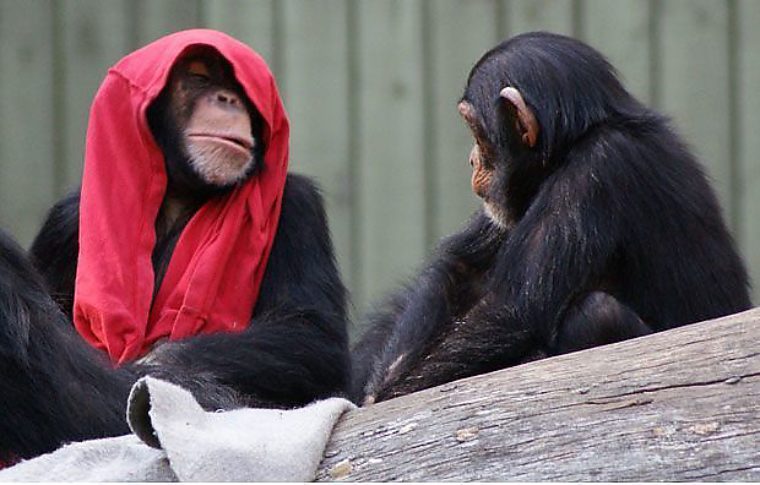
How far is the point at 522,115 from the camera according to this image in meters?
4.12

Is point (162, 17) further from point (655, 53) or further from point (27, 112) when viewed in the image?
point (655, 53)

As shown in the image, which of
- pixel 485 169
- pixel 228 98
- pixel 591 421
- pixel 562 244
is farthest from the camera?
pixel 228 98

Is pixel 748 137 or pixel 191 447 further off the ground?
pixel 191 447

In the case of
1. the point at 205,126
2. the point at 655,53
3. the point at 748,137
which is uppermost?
the point at 205,126

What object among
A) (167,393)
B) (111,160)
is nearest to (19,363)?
(167,393)

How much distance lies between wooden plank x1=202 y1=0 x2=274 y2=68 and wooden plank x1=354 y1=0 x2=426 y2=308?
0.30 m

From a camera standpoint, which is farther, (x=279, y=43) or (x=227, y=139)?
Result: (x=279, y=43)

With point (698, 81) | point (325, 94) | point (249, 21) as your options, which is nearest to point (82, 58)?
point (249, 21)

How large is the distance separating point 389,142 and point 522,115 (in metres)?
2.04

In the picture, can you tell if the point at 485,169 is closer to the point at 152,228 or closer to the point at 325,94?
the point at 152,228

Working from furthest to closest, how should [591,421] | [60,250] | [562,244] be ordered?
1. [60,250]
2. [562,244]
3. [591,421]

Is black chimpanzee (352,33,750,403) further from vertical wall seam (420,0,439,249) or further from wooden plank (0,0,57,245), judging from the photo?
wooden plank (0,0,57,245)

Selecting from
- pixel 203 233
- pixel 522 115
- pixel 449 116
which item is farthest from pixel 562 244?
pixel 449 116

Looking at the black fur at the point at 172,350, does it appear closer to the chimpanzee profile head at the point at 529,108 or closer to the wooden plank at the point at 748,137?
the chimpanzee profile head at the point at 529,108
